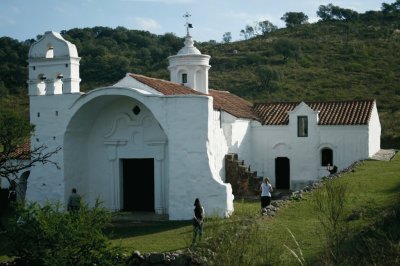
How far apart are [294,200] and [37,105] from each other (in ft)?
34.1

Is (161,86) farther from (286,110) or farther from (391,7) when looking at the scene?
(391,7)

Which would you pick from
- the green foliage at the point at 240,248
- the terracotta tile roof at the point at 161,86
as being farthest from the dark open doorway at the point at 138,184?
the green foliage at the point at 240,248

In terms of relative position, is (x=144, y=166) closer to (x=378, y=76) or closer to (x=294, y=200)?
(x=294, y=200)

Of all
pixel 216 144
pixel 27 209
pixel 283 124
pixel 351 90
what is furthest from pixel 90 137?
pixel 351 90

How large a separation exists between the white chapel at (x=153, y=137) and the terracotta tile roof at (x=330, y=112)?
0.10 m

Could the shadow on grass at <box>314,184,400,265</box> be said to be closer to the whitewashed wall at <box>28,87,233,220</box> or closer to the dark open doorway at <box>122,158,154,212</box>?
the whitewashed wall at <box>28,87,233,220</box>

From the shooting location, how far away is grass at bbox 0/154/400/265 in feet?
26.9

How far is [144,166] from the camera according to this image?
20391 millimetres

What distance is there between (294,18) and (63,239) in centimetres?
8725

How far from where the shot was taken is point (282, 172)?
27141mm

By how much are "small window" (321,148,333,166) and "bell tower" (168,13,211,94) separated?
6.92 metres

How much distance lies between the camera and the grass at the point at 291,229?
26.9ft

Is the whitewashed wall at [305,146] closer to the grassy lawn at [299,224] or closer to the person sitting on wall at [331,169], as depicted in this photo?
the person sitting on wall at [331,169]

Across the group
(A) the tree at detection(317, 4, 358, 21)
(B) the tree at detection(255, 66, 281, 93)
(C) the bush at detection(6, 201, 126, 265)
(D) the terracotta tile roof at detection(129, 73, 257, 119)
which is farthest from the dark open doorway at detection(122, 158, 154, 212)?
(A) the tree at detection(317, 4, 358, 21)
